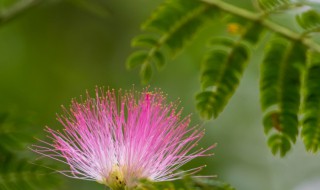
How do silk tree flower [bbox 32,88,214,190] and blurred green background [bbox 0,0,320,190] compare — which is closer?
silk tree flower [bbox 32,88,214,190]

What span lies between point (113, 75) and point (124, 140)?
4.38m

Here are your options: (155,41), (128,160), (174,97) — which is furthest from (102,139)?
(174,97)

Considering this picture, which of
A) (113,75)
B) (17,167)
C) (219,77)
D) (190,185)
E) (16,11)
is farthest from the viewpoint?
(113,75)

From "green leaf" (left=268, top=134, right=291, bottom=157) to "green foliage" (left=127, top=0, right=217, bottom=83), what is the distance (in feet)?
2.12

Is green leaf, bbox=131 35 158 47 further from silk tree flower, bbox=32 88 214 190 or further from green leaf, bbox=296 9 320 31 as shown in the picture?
green leaf, bbox=296 9 320 31

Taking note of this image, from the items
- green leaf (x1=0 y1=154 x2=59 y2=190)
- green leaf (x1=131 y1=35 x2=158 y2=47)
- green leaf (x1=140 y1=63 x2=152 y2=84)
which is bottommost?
green leaf (x1=0 y1=154 x2=59 y2=190)

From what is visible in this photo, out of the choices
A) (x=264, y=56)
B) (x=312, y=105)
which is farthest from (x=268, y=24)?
(x=312, y=105)

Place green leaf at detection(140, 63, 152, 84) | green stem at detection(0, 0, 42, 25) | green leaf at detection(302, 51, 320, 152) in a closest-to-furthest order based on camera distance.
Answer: green leaf at detection(302, 51, 320, 152) → green leaf at detection(140, 63, 152, 84) → green stem at detection(0, 0, 42, 25)

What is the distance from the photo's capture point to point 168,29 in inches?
137

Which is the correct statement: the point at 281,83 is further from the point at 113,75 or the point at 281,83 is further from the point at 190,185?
the point at 113,75

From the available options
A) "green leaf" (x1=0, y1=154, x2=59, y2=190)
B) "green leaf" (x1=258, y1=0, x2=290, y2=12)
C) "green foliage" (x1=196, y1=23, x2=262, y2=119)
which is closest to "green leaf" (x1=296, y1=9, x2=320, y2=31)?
"green leaf" (x1=258, y1=0, x2=290, y2=12)

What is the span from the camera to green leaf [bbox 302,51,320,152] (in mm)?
3170

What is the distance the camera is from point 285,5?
325cm

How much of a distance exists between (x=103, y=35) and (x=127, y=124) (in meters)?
5.21
